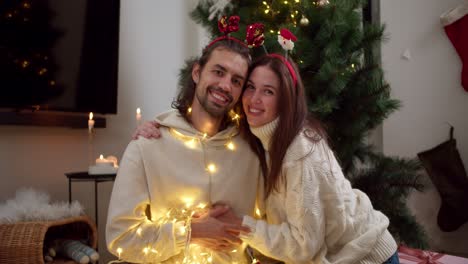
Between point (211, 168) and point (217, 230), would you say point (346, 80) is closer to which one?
point (211, 168)

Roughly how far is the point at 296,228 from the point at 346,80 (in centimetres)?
85

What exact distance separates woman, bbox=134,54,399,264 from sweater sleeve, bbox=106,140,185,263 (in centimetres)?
21

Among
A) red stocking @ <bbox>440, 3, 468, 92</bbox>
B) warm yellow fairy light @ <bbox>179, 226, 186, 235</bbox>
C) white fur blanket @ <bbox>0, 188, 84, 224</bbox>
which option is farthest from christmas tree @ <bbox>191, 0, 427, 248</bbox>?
red stocking @ <bbox>440, 3, 468, 92</bbox>

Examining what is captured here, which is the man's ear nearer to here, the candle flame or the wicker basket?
the candle flame

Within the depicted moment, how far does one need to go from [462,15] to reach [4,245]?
328cm

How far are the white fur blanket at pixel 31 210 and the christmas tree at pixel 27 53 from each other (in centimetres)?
53

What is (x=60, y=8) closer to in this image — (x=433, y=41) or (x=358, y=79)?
(x=358, y=79)

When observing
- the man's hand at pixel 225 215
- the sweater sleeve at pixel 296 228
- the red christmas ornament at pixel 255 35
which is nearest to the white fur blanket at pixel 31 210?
the man's hand at pixel 225 215

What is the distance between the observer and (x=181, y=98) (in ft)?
5.71

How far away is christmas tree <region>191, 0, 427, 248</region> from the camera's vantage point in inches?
73.4

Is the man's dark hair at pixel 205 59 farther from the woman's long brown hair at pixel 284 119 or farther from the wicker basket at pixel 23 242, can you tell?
the wicker basket at pixel 23 242

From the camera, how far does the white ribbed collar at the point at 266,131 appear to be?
4.76 feet

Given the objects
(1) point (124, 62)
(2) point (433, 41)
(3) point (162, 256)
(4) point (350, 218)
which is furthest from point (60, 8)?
(2) point (433, 41)

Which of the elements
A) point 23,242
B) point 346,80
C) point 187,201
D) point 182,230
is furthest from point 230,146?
point 23,242
